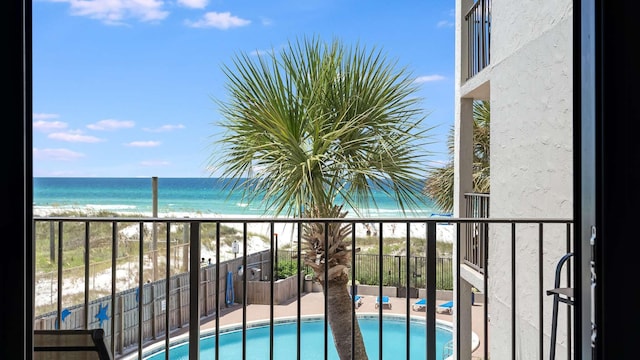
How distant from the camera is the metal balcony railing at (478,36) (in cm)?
594

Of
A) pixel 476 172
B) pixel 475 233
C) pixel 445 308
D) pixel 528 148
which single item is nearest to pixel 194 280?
pixel 528 148

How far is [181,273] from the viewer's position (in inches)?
501

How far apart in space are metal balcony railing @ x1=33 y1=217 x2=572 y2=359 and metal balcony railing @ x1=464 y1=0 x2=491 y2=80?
80.0 inches

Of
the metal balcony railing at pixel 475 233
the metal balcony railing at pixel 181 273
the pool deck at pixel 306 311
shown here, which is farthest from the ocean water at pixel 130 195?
the metal balcony railing at pixel 475 233

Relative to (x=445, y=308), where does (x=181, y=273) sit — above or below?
above


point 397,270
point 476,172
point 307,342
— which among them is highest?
point 476,172

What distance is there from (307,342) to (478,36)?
8.07 m

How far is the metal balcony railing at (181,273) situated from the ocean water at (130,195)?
147 inches

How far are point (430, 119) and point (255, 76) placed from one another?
21.6m

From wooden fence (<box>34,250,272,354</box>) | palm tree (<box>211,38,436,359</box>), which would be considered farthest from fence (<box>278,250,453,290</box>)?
palm tree (<box>211,38,436,359</box>)

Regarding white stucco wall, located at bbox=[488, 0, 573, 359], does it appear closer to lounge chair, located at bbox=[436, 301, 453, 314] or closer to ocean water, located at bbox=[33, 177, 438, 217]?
lounge chair, located at bbox=[436, 301, 453, 314]

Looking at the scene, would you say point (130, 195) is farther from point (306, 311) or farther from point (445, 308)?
point (445, 308)
